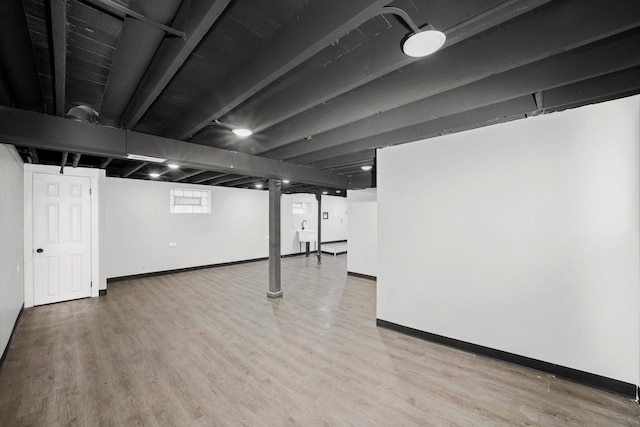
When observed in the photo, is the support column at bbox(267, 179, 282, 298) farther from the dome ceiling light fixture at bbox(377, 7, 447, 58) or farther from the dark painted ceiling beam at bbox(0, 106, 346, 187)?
the dome ceiling light fixture at bbox(377, 7, 447, 58)

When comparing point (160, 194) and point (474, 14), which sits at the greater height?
point (474, 14)

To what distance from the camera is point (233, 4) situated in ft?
4.89

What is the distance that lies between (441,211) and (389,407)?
2.20 m

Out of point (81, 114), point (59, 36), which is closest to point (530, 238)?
point (59, 36)

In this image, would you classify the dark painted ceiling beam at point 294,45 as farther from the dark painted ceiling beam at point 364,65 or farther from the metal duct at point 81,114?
the metal duct at point 81,114

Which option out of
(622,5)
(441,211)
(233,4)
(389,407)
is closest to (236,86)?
(233,4)

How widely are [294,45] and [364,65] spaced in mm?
521

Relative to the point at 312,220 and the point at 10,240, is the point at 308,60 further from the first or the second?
the point at 312,220

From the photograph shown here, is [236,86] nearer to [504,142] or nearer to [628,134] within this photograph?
[504,142]

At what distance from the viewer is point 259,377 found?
2.54m

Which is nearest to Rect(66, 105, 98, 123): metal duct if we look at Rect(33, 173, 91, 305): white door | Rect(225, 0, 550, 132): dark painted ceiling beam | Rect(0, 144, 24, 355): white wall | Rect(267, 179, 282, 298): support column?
Rect(0, 144, 24, 355): white wall

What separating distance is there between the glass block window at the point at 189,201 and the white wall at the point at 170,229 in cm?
15

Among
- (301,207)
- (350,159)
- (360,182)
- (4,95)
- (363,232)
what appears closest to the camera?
(4,95)

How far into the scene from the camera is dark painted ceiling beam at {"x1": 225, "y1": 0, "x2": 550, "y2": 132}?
52.4 inches
